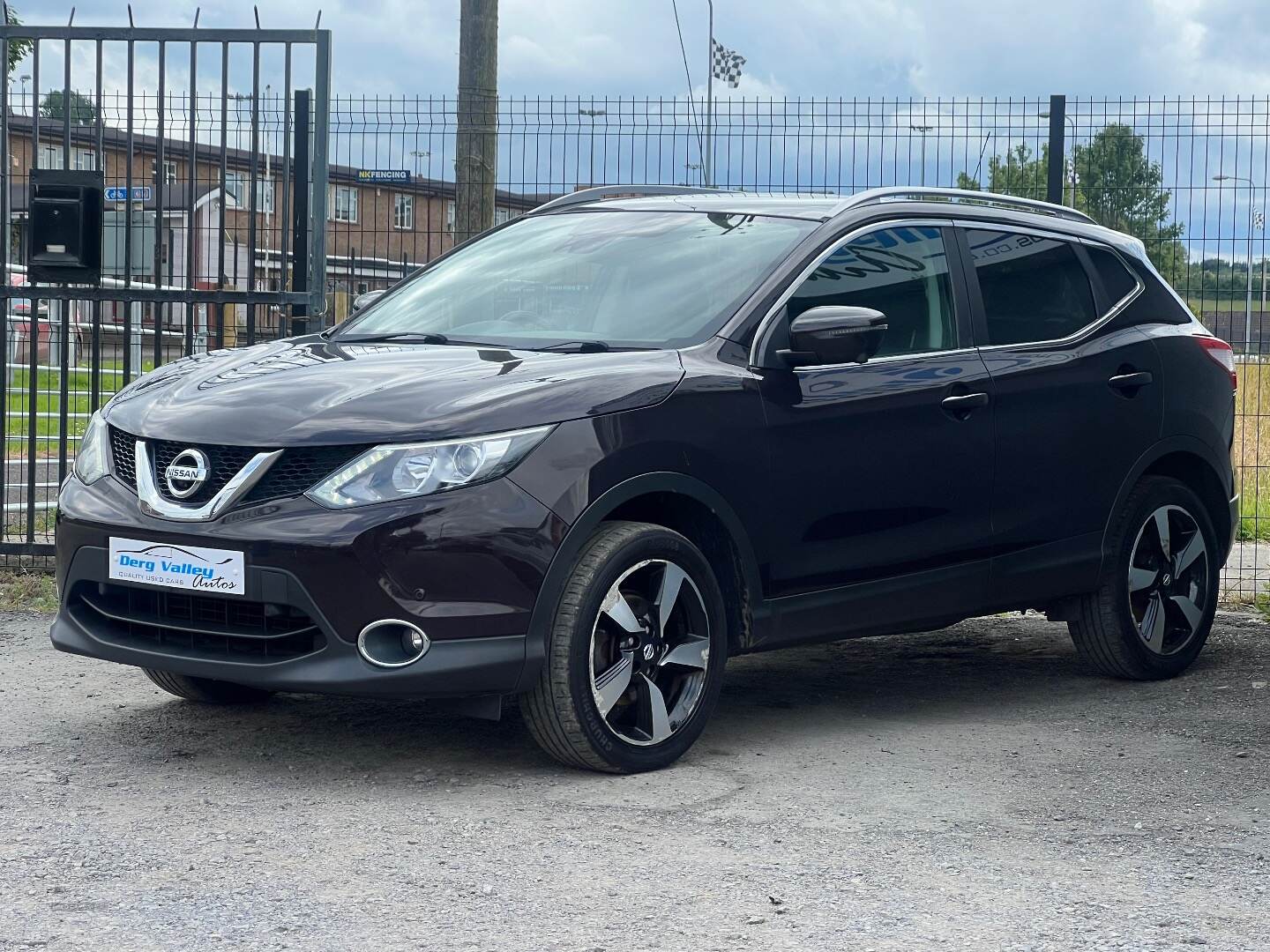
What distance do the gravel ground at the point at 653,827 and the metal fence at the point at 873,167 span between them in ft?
10.9

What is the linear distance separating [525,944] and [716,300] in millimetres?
2530

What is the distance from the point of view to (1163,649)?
7000 mm

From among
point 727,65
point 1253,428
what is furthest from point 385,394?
point 727,65

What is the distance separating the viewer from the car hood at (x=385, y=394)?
15.6 feet

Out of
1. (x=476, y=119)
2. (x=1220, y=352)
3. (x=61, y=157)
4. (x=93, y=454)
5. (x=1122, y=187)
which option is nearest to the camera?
(x=93, y=454)

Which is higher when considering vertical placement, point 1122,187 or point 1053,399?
point 1122,187

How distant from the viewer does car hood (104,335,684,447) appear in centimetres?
476

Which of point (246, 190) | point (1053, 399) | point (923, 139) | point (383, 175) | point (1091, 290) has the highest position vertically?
point (923, 139)

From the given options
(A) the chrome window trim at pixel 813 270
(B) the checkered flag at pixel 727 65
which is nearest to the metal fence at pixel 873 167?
(A) the chrome window trim at pixel 813 270

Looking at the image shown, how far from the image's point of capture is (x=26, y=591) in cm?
866

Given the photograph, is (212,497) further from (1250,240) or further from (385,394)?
(1250,240)

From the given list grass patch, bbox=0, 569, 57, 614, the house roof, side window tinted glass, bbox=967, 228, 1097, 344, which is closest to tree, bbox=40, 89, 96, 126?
the house roof

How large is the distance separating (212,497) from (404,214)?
532 cm

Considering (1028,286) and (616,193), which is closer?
(1028,286)
